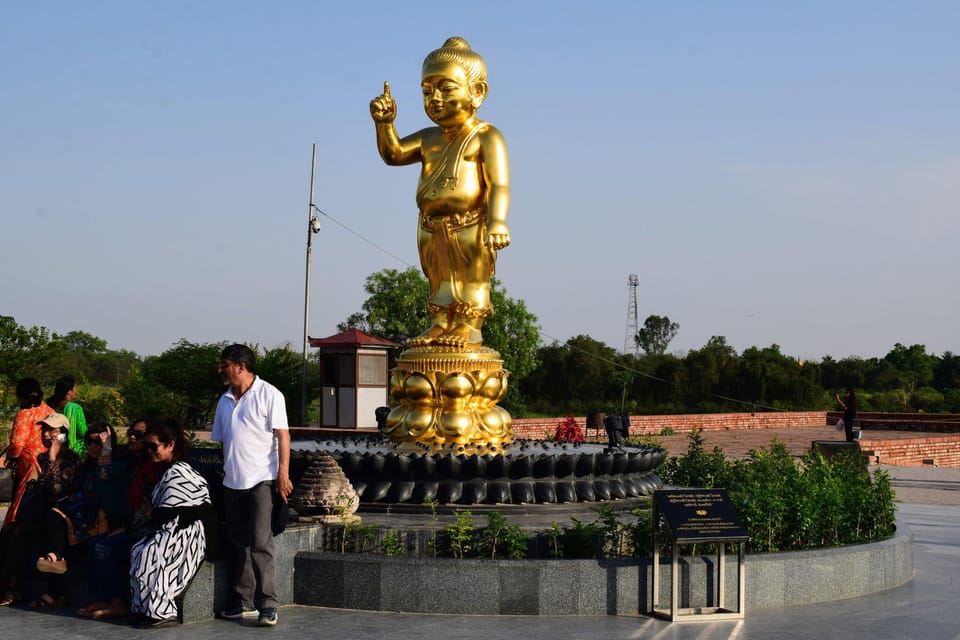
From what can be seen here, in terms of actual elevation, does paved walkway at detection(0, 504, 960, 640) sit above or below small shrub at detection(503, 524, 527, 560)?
below

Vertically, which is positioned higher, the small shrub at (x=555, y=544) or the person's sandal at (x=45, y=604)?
the small shrub at (x=555, y=544)

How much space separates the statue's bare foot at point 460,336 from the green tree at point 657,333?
54.1 metres

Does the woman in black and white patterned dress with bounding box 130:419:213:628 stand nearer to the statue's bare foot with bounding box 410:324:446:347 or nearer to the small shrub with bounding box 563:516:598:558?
the small shrub with bounding box 563:516:598:558

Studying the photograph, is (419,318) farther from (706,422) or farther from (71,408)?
(71,408)

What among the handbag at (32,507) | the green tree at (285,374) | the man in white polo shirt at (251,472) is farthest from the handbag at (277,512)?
the green tree at (285,374)

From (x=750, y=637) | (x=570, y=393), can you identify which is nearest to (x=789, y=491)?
(x=750, y=637)

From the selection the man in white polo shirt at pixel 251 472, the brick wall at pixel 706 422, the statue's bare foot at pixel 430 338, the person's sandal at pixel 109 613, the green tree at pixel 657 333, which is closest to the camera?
the man in white polo shirt at pixel 251 472

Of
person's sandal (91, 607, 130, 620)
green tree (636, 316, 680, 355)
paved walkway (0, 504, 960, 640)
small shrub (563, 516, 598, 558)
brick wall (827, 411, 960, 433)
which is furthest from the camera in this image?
green tree (636, 316, 680, 355)

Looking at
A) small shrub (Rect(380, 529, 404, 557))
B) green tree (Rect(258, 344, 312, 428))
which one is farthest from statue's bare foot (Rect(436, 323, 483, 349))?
green tree (Rect(258, 344, 312, 428))

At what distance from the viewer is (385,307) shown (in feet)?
103

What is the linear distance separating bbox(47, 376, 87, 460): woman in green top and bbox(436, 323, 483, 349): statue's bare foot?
3056mm

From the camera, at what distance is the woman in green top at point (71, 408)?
27.6 feet

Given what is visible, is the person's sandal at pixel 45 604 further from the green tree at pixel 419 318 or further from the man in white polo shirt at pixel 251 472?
the green tree at pixel 419 318

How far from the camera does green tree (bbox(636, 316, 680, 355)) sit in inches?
2447
